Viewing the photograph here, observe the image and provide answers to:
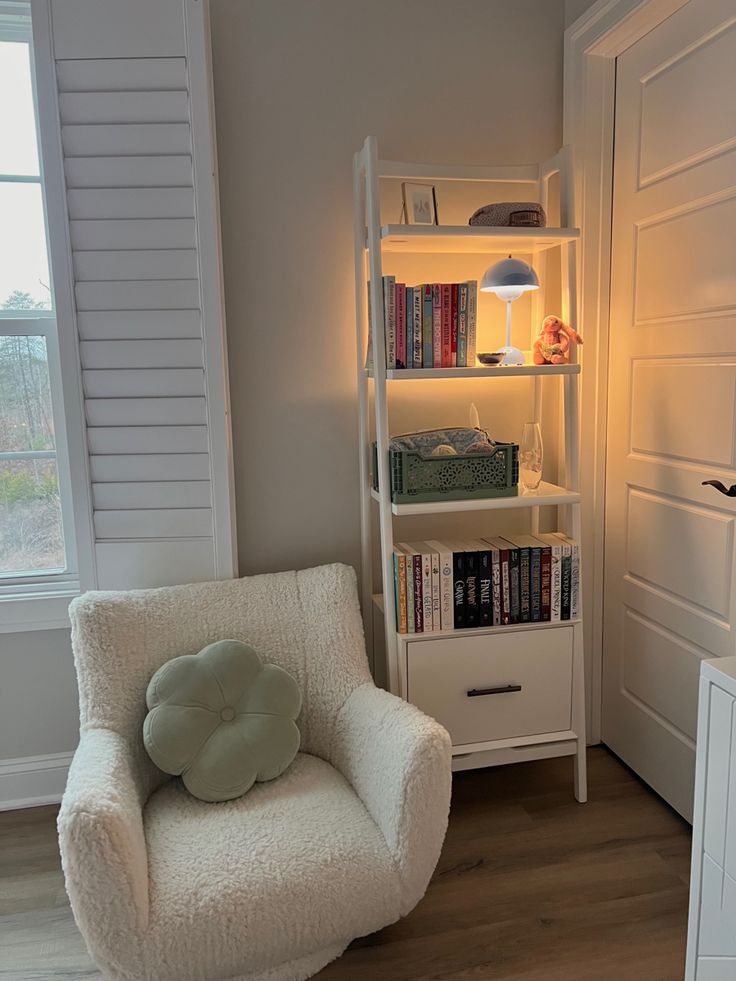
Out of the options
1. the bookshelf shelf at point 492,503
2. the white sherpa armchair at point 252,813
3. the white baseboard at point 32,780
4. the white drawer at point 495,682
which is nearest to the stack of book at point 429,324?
the bookshelf shelf at point 492,503

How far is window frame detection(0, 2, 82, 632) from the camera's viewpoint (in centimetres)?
196

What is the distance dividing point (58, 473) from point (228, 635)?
731mm

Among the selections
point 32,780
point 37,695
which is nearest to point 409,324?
point 37,695

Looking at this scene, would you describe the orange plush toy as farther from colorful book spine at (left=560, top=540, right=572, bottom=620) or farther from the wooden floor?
the wooden floor

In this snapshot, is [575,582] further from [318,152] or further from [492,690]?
[318,152]

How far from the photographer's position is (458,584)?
198 centimetres

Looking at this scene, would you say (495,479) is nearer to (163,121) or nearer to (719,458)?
(719,458)

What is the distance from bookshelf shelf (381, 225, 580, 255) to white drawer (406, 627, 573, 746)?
1062 mm

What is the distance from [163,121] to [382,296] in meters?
0.70

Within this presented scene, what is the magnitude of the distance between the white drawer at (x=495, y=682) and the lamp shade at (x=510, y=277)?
36.7 inches

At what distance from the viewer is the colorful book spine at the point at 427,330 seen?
1.90 metres

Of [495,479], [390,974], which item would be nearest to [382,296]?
[495,479]

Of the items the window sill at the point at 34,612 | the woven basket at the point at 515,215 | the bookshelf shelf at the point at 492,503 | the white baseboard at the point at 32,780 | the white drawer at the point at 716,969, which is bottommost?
the white baseboard at the point at 32,780

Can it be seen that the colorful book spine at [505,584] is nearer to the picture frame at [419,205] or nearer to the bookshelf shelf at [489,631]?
the bookshelf shelf at [489,631]
